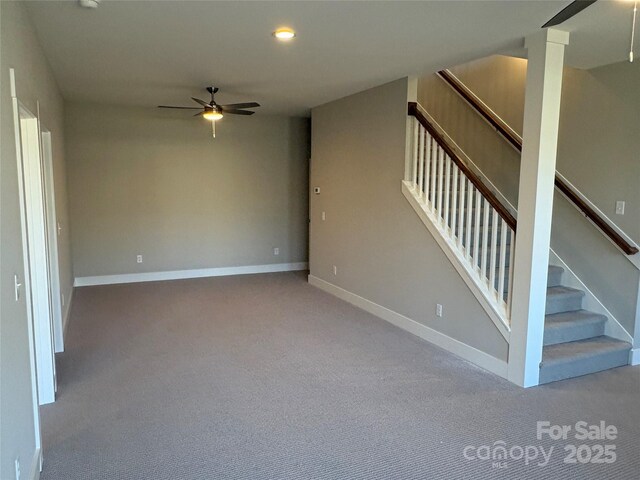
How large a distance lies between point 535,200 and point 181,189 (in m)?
5.31

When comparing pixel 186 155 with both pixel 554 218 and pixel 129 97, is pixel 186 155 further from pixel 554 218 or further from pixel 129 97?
pixel 554 218

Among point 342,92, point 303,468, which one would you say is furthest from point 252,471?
point 342,92

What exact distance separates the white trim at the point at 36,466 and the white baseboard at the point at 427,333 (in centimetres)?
317

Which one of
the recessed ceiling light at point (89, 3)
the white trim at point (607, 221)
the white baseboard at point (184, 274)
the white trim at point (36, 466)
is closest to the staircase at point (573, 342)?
the white trim at point (607, 221)

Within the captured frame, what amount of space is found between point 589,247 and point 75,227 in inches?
254

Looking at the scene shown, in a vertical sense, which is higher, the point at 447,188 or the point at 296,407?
the point at 447,188

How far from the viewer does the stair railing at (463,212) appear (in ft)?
12.3

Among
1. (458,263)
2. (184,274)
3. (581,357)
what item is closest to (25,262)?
(458,263)

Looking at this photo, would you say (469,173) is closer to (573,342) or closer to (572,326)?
(572,326)

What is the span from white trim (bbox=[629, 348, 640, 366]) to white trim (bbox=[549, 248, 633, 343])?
9 cm

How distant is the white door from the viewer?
318 centimetres

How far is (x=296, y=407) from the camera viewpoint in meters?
3.16

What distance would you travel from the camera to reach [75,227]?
21.7ft

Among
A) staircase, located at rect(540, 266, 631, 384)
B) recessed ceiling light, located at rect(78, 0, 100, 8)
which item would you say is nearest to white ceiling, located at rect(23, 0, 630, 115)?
recessed ceiling light, located at rect(78, 0, 100, 8)
